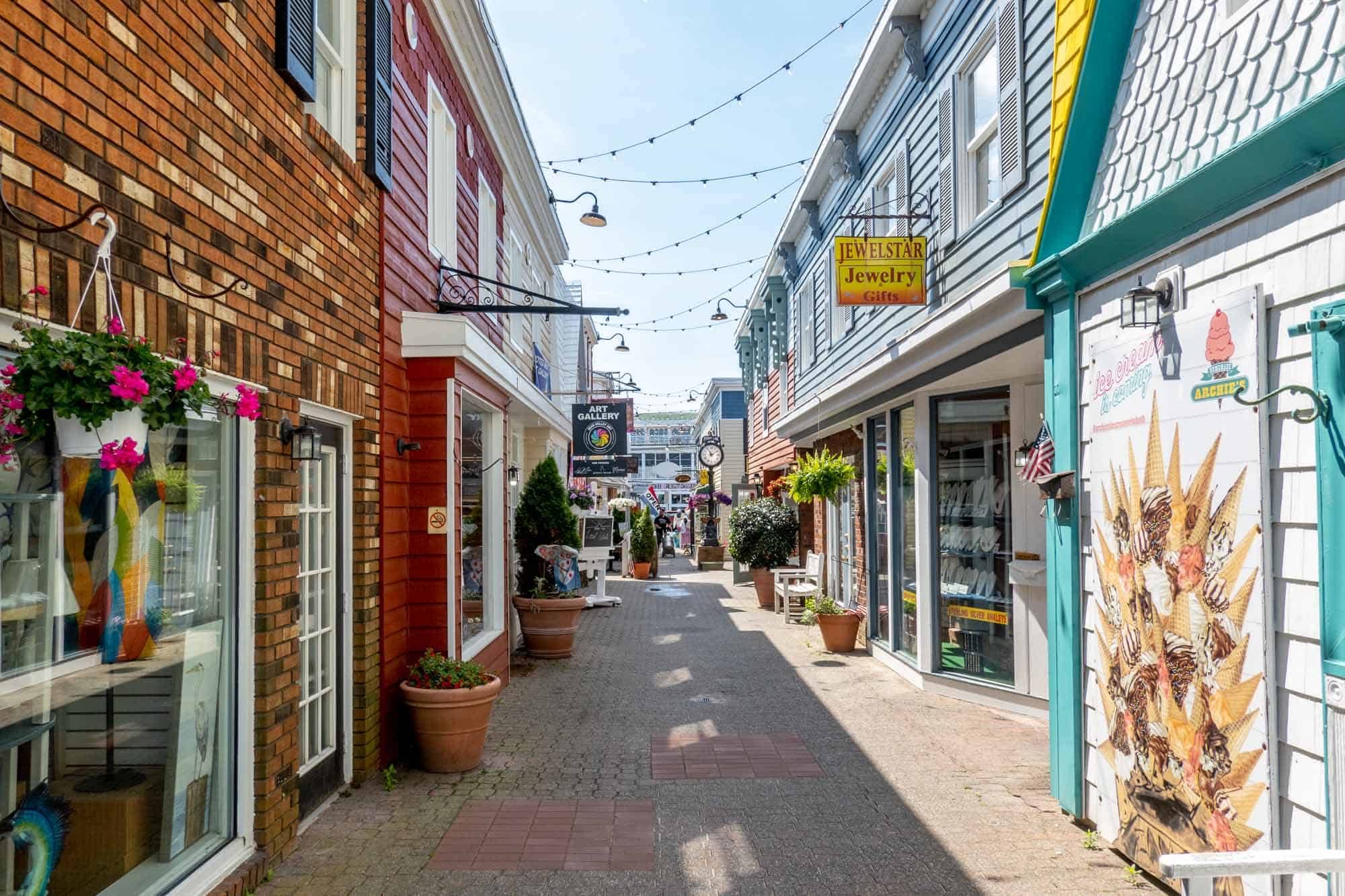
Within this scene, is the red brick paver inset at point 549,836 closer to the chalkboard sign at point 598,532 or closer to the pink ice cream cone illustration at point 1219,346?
the pink ice cream cone illustration at point 1219,346

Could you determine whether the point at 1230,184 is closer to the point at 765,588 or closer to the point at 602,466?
the point at 765,588

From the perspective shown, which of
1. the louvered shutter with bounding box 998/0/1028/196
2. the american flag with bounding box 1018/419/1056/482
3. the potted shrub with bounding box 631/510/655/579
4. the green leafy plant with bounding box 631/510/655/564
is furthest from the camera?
the green leafy plant with bounding box 631/510/655/564

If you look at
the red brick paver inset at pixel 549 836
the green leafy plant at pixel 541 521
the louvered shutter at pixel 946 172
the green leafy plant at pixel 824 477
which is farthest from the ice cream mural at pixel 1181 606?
the green leafy plant at pixel 541 521

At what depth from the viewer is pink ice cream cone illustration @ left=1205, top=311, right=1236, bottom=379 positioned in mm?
3443

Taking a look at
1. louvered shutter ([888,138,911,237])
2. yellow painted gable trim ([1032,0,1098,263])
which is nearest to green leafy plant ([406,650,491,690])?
yellow painted gable trim ([1032,0,1098,263])

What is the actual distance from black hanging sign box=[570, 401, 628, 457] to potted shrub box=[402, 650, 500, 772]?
10953 millimetres

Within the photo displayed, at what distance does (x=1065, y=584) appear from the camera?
4.91m

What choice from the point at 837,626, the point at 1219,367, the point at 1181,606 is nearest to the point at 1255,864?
the point at 1181,606

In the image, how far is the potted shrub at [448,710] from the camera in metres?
5.59

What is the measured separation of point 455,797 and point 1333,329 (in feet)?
15.8

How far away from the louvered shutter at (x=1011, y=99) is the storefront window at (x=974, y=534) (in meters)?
1.90

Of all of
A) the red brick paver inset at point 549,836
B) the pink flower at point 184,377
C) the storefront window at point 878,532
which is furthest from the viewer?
the storefront window at point 878,532

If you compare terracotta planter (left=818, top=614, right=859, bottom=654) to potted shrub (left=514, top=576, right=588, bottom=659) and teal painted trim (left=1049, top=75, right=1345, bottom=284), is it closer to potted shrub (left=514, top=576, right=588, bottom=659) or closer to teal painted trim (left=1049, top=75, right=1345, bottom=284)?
potted shrub (left=514, top=576, right=588, bottom=659)

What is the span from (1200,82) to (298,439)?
4359 mm
